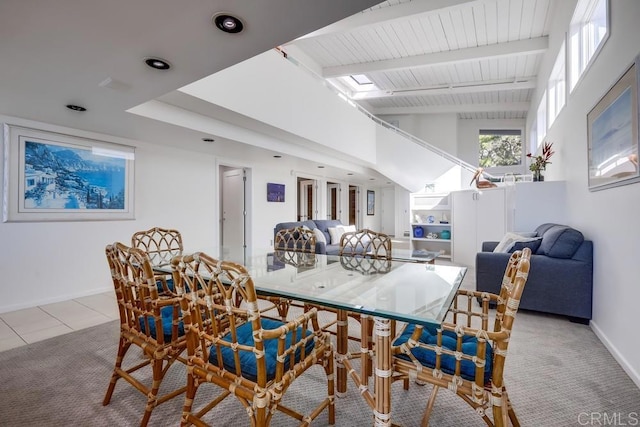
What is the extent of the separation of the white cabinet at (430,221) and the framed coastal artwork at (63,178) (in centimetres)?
537

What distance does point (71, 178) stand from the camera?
366cm

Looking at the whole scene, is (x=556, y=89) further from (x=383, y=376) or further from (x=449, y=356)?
(x=383, y=376)

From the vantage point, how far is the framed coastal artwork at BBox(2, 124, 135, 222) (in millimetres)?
3249

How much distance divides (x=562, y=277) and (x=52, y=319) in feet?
16.2

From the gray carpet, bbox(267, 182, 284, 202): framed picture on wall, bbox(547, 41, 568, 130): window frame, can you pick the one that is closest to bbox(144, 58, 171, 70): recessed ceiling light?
the gray carpet

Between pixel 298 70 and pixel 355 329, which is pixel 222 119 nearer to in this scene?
pixel 298 70

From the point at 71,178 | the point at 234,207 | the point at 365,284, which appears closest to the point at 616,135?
the point at 365,284

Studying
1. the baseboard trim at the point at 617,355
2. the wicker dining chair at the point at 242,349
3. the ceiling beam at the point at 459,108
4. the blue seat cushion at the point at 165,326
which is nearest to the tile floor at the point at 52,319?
the blue seat cushion at the point at 165,326

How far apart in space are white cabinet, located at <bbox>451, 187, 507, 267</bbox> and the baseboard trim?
289 cm

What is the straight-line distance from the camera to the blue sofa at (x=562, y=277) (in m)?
2.73

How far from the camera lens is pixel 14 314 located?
10.3 feet

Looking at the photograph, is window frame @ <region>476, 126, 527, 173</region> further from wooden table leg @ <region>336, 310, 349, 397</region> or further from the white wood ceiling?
wooden table leg @ <region>336, 310, 349, 397</region>

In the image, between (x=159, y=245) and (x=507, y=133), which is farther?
(x=507, y=133)

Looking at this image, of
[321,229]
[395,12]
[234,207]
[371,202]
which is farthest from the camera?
[371,202]
